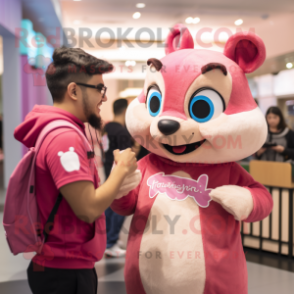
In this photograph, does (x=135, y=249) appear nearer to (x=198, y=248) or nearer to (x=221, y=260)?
(x=198, y=248)

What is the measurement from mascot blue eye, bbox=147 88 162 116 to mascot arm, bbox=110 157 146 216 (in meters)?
0.32

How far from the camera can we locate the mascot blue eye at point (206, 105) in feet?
5.44

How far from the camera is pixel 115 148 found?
146 inches

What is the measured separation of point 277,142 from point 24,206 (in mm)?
3681

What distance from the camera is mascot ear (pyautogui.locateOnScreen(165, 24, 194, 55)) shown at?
1.99 m

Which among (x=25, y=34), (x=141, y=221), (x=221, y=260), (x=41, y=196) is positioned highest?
(x=25, y=34)

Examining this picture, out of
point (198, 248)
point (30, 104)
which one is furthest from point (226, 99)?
point (30, 104)

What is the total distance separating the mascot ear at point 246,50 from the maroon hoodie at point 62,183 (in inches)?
37.2

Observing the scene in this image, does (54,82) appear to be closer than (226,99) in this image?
Yes

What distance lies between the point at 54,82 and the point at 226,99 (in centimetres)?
82

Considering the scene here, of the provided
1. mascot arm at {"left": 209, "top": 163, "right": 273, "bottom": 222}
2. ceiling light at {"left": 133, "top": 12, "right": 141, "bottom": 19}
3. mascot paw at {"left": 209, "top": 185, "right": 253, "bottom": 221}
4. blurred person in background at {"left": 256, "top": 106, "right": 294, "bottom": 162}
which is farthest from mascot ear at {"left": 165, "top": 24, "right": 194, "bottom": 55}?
ceiling light at {"left": 133, "top": 12, "right": 141, "bottom": 19}

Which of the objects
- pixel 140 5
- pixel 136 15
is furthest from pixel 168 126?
pixel 136 15

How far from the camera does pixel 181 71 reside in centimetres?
171

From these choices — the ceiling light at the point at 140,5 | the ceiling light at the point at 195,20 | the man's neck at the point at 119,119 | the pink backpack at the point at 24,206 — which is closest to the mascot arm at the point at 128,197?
the pink backpack at the point at 24,206
